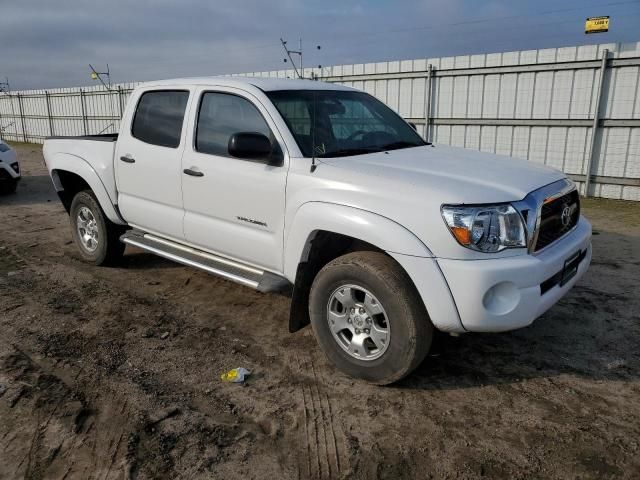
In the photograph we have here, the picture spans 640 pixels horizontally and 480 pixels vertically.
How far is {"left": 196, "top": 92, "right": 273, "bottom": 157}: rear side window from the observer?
3.90 meters

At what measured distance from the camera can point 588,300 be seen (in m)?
4.71

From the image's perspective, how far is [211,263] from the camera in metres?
4.23

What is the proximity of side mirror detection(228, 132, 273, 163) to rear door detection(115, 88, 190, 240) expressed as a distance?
98 cm

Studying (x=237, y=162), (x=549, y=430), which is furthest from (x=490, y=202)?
(x=237, y=162)

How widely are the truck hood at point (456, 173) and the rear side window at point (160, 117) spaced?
166 cm

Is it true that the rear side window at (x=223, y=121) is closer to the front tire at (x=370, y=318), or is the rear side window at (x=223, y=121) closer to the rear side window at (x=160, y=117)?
the rear side window at (x=160, y=117)

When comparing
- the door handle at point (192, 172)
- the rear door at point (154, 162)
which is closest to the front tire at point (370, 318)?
the door handle at point (192, 172)

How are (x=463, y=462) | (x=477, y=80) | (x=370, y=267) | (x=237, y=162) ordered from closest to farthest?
1. (x=463, y=462)
2. (x=370, y=267)
3. (x=237, y=162)
4. (x=477, y=80)

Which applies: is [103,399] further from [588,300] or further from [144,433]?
[588,300]

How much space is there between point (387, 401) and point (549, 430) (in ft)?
3.00

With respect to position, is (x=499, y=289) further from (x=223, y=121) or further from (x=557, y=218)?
(x=223, y=121)

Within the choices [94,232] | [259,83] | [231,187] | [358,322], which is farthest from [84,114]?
[358,322]

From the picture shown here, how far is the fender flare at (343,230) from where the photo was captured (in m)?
2.93

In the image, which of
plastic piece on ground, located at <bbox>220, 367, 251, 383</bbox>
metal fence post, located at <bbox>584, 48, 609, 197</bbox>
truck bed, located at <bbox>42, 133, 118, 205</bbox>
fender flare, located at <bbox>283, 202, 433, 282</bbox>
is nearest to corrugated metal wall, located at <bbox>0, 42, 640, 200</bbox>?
metal fence post, located at <bbox>584, 48, 609, 197</bbox>
